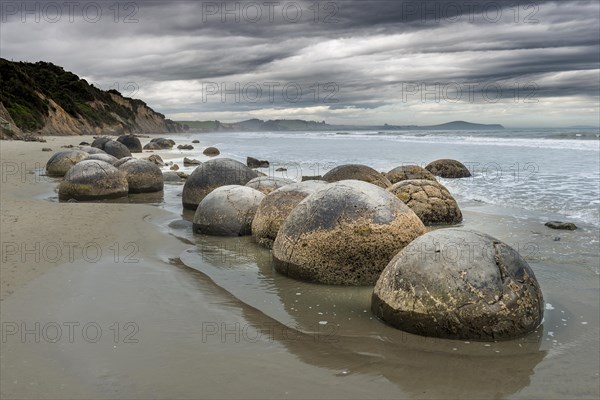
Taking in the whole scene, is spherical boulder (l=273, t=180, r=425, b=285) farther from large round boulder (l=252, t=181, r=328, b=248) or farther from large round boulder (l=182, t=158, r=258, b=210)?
large round boulder (l=182, t=158, r=258, b=210)

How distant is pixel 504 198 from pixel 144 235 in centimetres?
922

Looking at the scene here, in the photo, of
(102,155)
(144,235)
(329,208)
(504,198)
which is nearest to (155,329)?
(329,208)

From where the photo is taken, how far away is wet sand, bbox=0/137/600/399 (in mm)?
4004

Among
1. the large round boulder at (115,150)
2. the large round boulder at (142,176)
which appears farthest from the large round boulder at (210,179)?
the large round boulder at (115,150)

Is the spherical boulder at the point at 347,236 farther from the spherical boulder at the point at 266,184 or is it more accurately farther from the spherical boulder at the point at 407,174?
the spherical boulder at the point at 407,174

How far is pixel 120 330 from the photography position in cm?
495

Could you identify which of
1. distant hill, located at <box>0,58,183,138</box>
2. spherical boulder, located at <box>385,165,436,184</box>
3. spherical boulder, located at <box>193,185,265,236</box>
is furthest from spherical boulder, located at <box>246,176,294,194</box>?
distant hill, located at <box>0,58,183,138</box>

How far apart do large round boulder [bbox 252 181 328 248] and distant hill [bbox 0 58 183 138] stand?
31.4 metres

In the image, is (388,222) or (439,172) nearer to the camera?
(388,222)

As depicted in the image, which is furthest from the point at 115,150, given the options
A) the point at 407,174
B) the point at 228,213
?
the point at 228,213

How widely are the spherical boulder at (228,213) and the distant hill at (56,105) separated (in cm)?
3005

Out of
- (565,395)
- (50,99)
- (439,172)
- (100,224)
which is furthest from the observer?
(50,99)

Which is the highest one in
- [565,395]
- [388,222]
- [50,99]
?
[50,99]

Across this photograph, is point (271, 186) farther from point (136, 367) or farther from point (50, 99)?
point (50, 99)
